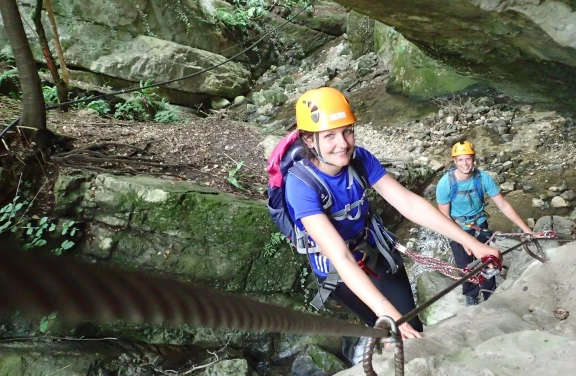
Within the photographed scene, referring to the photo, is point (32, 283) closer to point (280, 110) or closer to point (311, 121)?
point (311, 121)

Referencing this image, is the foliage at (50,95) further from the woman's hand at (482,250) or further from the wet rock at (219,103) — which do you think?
the woman's hand at (482,250)

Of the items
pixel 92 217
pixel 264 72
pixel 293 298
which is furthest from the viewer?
pixel 264 72

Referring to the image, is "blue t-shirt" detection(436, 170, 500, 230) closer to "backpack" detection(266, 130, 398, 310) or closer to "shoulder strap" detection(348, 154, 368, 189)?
"backpack" detection(266, 130, 398, 310)

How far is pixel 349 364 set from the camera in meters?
4.61

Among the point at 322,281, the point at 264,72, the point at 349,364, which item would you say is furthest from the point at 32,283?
the point at 264,72

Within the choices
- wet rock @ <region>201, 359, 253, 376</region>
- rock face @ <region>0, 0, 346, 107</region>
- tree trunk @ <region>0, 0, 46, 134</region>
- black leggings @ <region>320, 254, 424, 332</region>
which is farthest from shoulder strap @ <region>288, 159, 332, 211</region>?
rock face @ <region>0, 0, 346, 107</region>

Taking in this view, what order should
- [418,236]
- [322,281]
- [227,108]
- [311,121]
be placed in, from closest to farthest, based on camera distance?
[311,121], [322,281], [418,236], [227,108]

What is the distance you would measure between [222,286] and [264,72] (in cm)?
1050

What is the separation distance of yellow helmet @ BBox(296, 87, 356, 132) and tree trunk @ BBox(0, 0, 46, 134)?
3.48 meters

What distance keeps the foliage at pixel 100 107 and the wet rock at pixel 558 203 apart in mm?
6727

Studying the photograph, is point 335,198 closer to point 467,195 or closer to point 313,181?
point 313,181

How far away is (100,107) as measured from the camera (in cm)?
730

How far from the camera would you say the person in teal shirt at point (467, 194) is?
3938 millimetres

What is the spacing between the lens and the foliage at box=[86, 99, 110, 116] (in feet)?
23.6
